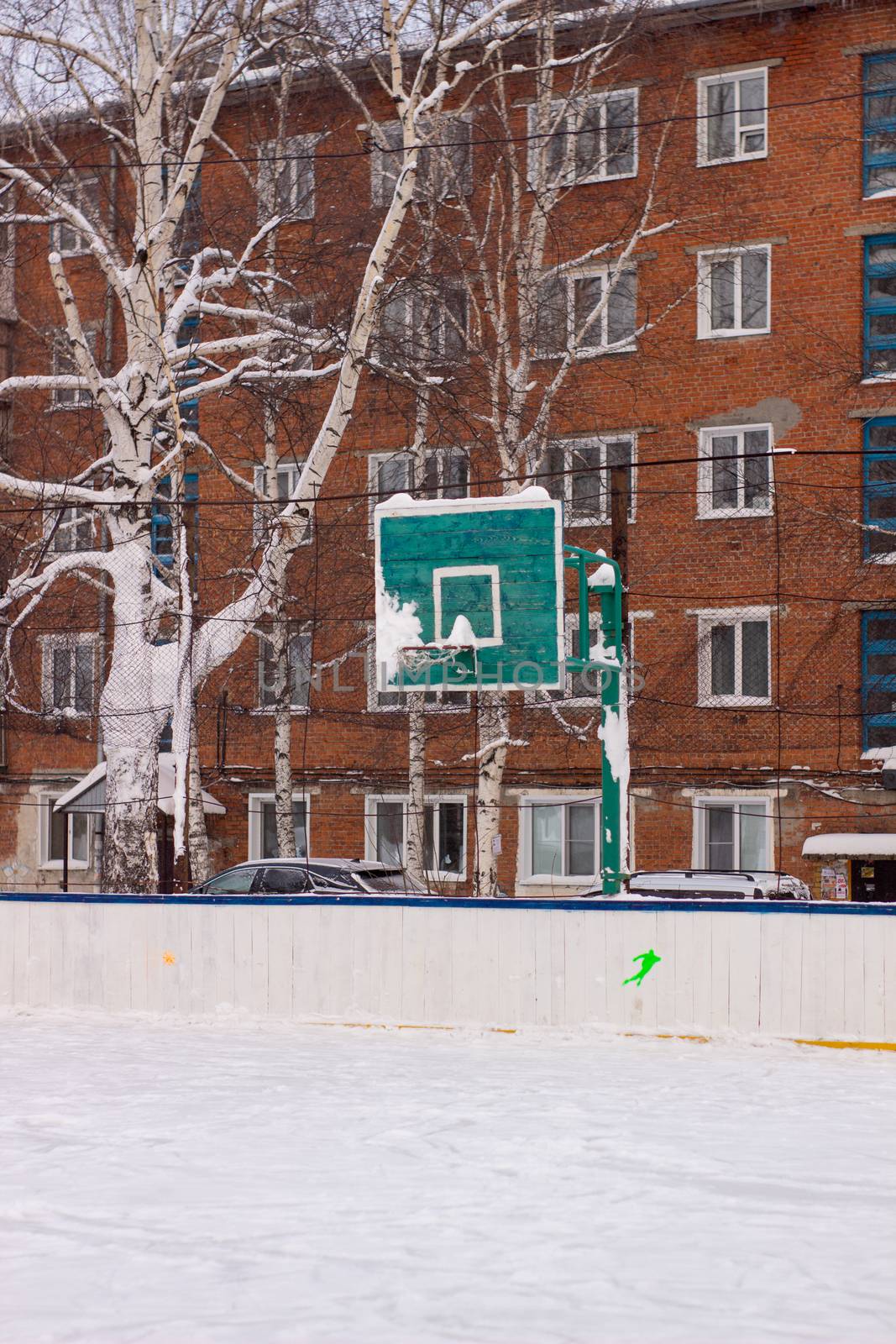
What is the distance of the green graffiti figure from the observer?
46.2 ft

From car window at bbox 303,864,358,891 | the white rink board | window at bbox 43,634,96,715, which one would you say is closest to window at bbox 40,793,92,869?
window at bbox 43,634,96,715

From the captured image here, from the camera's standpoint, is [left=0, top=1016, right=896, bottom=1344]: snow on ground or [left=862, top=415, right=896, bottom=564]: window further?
[left=862, top=415, right=896, bottom=564]: window

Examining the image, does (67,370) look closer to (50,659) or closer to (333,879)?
(50,659)

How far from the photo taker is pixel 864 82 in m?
24.2

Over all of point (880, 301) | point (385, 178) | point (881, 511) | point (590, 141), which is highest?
point (590, 141)

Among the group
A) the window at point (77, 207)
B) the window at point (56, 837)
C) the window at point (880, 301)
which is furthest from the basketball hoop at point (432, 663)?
the window at point (56, 837)

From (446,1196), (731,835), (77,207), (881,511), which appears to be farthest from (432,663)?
(77,207)

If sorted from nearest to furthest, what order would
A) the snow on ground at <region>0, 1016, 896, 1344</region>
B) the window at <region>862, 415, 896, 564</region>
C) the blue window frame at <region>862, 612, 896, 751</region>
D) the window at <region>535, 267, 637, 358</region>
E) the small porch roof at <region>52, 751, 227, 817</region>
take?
the snow on ground at <region>0, 1016, 896, 1344</region>
the window at <region>862, 415, 896, 564</region>
the blue window frame at <region>862, 612, 896, 751</region>
the window at <region>535, 267, 637, 358</region>
the small porch roof at <region>52, 751, 227, 817</region>

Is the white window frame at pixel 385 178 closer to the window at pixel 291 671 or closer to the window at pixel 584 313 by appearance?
the window at pixel 584 313

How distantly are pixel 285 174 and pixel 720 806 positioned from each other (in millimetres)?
11514

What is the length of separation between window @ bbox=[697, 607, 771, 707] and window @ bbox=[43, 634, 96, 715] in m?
9.11

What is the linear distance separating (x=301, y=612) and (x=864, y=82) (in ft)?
41.2

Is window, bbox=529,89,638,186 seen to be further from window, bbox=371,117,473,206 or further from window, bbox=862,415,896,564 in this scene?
window, bbox=862,415,896,564

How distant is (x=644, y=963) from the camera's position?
556 inches
